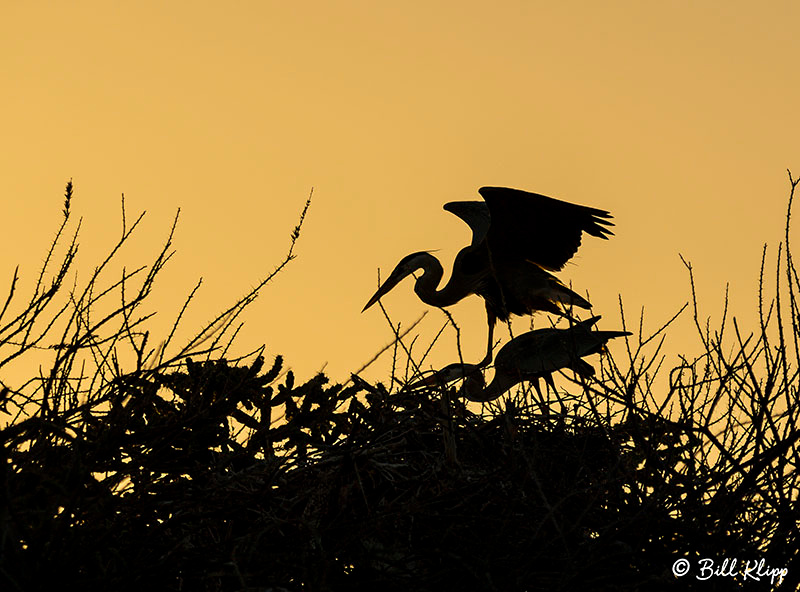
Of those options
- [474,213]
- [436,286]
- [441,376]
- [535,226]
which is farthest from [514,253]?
[441,376]

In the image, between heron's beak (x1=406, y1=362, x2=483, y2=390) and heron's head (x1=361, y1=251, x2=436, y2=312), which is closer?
heron's beak (x1=406, y1=362, x2=483, y2=390)

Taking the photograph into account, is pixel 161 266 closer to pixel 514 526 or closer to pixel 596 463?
pixel 514 526

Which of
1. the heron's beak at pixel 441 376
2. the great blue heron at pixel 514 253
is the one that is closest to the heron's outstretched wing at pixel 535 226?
the great blue heron at pixel 514 253

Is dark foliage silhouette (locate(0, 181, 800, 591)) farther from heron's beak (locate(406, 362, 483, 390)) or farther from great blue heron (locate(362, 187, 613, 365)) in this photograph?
great blue heron (locate(362, 187, 613, 365))

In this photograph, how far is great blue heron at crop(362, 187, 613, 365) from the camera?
8969 mm

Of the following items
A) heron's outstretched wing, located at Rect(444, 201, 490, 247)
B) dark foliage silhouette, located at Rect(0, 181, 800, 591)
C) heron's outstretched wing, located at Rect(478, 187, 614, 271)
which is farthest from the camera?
heron's outstretched wing, located at Rect(444, 201, 490, 247)

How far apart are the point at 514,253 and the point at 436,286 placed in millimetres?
999

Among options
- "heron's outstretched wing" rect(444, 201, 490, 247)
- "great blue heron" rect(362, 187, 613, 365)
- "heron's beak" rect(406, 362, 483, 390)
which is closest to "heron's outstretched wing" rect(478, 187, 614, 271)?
"great blue heron" rect(362, 187, 613, 365)

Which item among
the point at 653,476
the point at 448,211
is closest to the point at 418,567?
the point at 653,476

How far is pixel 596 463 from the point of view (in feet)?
19.2

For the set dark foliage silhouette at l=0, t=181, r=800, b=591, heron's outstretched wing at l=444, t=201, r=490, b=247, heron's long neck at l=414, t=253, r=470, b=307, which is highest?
heron's outstretched wing at l=444, t=201, r=490, b=247

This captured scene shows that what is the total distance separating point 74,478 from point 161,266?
3.66 feet

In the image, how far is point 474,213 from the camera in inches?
396

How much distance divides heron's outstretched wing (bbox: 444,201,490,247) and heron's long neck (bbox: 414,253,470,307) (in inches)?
18.9
